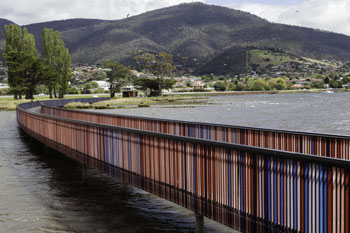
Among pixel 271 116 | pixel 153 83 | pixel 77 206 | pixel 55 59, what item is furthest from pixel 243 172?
pixel 153 83

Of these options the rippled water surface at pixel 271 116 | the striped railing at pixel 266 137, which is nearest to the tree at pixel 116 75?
the rippled water surface at pixel 271 116

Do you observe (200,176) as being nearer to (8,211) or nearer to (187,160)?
(187,160)

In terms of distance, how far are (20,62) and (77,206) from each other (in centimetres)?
8290

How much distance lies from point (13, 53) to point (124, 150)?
81.7 m

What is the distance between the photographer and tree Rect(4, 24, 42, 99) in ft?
283

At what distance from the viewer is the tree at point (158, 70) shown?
456 feet

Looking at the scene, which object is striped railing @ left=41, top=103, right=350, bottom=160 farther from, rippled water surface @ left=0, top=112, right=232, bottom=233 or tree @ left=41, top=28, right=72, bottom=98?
tree @ left=41, top=28, right=72, bottom=98

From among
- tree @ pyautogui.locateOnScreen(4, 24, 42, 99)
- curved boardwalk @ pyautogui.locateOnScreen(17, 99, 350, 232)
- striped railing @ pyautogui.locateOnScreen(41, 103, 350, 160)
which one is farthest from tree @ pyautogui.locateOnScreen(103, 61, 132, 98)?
curved boardwalk @ pyautogui.locateOnScreen(17, 99, 350, 232)

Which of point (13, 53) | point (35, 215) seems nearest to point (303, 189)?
point (35, 215)

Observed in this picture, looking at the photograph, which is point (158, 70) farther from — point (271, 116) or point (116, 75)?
point (271, 116)

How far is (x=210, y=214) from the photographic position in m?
7.13

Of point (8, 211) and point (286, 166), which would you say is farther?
point (8, 211)

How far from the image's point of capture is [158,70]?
150250 mm

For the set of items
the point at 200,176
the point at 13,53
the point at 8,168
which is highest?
the point at 13,53
